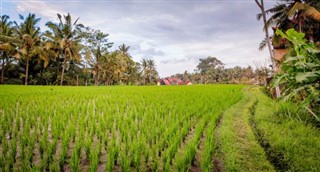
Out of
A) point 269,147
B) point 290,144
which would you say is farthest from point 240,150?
point 290,144

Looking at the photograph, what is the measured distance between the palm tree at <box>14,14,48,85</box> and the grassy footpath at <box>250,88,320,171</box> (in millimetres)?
21537

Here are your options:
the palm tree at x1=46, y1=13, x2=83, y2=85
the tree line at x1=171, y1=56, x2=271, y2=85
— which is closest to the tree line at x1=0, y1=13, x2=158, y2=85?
the palm tree at x1=46, y1=13, x2=83, y2=85

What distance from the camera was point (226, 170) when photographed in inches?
97.5

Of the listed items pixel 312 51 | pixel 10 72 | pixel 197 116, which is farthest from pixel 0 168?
pixel 10 72

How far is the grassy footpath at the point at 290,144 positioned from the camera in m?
2.65

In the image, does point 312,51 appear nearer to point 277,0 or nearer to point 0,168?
point 0,168

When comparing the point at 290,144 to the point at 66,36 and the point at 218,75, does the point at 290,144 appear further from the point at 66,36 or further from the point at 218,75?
the point at 218,75

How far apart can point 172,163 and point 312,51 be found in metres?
2.55

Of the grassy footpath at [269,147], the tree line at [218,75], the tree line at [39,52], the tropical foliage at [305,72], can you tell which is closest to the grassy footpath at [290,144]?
the grassy footpath at [269,147]

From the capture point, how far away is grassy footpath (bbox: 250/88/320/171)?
2651mm

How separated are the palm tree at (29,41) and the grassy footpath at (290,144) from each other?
21.5 m

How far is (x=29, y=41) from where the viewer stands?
21.3 m

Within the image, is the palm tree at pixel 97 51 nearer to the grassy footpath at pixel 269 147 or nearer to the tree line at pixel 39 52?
the tree line at pixel 39 52

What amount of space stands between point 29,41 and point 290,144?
2369 cm
